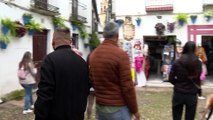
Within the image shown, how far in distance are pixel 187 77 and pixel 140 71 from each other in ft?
29.5

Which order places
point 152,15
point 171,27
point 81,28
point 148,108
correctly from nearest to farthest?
point 148,108 < point 171,27 < point 152,15 < point 81,28

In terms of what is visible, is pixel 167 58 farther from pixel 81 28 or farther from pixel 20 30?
pixel 20 30

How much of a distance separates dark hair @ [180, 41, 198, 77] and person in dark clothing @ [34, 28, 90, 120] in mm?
2336

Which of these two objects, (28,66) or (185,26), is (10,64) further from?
(185,26)

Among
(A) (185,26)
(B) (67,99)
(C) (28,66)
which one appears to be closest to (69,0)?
(A) (185,26)

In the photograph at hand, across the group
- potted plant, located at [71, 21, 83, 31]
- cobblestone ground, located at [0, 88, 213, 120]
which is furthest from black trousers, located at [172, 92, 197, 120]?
potted plant, located at [71, 21, 83, 31]

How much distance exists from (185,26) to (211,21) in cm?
101

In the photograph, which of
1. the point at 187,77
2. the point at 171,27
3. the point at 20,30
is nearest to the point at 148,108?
the point at 187,77

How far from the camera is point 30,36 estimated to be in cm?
1193

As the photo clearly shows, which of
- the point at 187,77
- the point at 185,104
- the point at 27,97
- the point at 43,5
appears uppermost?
the point at 43,5

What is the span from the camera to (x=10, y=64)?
10.8m

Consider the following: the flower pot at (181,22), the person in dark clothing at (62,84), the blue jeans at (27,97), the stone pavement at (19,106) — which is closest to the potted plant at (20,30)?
the stone pavement at (19,106)

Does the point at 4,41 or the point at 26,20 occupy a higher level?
the point at 26,20

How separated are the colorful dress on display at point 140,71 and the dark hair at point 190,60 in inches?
345
